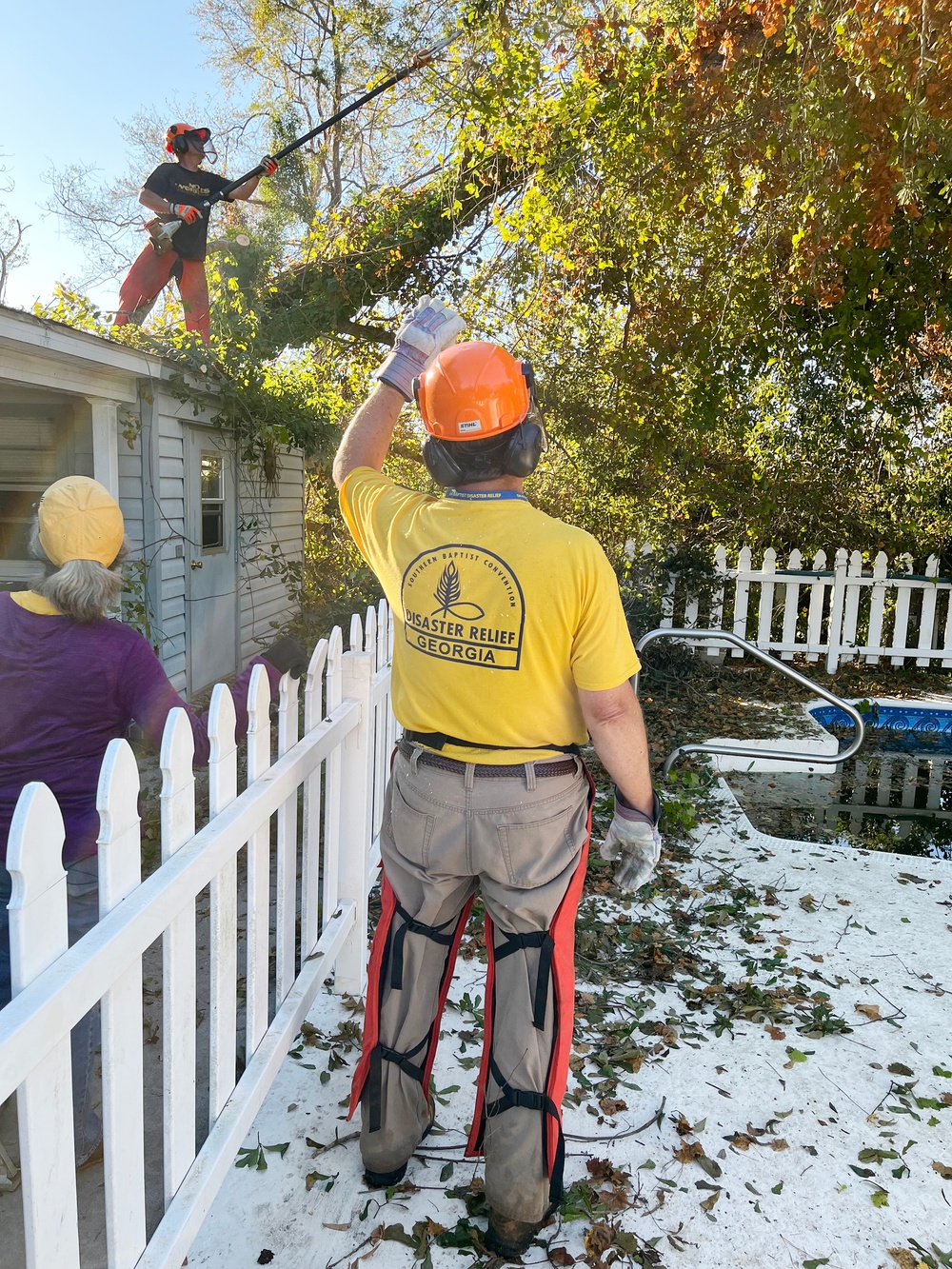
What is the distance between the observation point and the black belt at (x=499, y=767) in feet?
6.63

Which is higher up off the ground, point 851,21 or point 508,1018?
point 851,21

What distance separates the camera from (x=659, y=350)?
784 cm

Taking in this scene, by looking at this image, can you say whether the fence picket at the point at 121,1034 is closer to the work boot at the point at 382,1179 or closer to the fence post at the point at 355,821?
the work boot at the point at 382,1179

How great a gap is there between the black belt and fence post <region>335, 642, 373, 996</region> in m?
0.89

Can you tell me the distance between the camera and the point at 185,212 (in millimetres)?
8031

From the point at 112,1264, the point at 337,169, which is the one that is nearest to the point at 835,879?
the point at 112,1264

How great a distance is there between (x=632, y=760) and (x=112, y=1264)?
1.42 metres

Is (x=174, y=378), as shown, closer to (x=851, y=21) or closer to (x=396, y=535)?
(x=851, y=21)

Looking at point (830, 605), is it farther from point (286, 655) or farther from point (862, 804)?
point (286, 655)

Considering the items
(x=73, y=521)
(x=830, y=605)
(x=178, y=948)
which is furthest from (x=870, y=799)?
(x=73, y=521)

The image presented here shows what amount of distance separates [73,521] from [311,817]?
1.18m

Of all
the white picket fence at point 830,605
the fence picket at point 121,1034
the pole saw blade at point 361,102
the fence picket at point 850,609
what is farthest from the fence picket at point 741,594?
the fence picket at point 121,1034

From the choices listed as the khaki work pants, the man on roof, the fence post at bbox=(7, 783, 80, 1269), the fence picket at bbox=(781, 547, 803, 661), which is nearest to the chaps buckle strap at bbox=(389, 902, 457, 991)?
the khaki work pants

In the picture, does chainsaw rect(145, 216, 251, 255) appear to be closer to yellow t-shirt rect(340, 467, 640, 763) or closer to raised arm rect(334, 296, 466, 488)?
raised arm rect(334, 296, 466, 488)
